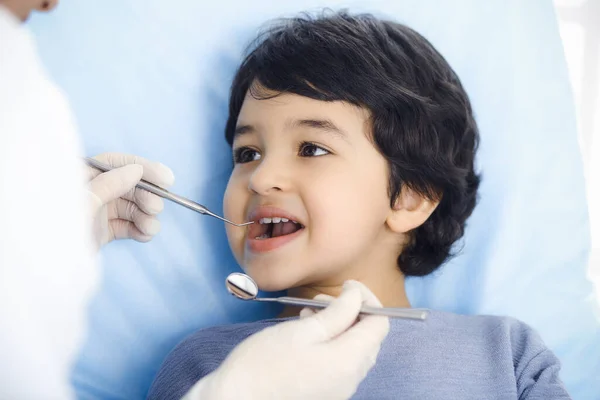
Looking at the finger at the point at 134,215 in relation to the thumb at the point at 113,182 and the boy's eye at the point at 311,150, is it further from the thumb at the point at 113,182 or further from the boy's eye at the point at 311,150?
the boy's eye at the point at 311,150

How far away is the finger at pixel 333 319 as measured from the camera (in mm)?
836

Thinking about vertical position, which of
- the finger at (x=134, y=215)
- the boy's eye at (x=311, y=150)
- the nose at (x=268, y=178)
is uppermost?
the boy's eye at (x=311, y=150)

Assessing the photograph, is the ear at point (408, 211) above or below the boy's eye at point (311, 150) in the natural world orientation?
below

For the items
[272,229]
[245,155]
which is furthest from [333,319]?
[245,155]

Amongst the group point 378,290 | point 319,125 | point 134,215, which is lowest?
point 378,290

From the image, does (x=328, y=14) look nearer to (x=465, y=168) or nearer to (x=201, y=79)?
(x=201, y=79)

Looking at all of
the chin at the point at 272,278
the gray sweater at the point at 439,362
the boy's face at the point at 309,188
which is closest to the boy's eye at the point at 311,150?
the boy's face at the point at 309,188

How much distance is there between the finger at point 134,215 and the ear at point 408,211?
487mm

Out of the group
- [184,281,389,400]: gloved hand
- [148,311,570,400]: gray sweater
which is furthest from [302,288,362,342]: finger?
[148,311,570,400]: gray sweater

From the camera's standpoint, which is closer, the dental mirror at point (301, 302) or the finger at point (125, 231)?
the dental mirror at point (301, 302)

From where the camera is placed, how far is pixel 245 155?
129cm

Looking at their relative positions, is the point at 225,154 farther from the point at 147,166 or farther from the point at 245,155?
the point at 147,166

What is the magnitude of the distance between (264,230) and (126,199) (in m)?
0.29

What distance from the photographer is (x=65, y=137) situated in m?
1.01
